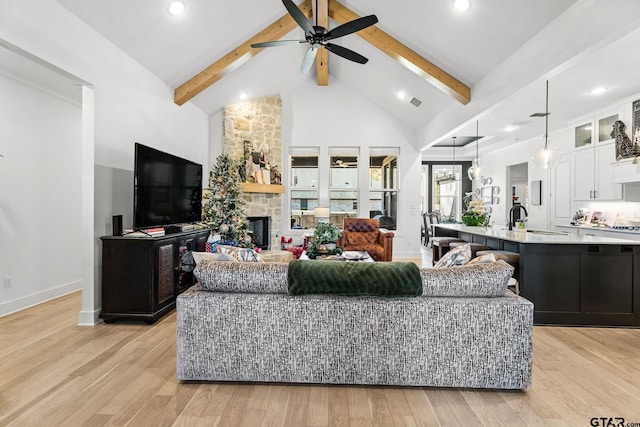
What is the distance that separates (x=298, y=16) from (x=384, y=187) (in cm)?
525

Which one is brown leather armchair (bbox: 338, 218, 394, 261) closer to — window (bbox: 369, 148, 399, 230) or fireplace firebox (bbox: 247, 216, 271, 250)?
window (bbox: 369, 148, 399, 230)

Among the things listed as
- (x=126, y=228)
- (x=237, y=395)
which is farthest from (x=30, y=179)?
(x=237, y=395)

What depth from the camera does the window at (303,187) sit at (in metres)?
8.09

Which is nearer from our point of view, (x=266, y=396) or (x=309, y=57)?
(x=266, y=396)

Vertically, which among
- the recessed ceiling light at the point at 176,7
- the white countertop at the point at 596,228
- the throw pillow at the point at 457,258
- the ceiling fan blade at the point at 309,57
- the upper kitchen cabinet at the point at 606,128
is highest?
the recessed ceiling light at the point at 176,7

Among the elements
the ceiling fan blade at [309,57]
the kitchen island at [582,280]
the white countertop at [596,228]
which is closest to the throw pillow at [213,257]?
the ceiling fan blade at [309,57]

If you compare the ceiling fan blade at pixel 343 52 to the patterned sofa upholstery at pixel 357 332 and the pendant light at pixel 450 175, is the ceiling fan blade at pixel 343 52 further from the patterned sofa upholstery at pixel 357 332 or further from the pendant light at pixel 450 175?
the pendant light at pixel 450 175

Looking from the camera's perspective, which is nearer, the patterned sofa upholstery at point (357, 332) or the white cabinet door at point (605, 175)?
the patterned sofa upholstery at point (357, 332)

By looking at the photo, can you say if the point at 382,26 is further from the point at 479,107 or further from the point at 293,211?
the point at 293,211

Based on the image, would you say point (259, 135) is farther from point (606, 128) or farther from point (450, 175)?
point (450, 175)

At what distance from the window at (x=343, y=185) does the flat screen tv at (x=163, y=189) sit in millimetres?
3510

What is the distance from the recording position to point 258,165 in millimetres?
7352

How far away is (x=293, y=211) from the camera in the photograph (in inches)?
319

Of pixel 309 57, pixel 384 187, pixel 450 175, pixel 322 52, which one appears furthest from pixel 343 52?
pixel 450 175
